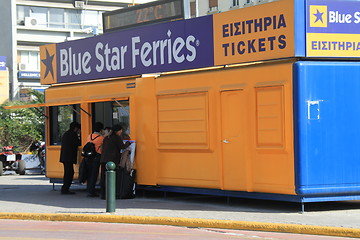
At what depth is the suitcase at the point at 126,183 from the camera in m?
16.0

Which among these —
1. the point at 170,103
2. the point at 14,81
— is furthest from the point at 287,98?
the point at 14,81

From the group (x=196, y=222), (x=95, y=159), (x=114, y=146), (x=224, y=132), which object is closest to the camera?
(x=196, y=222)

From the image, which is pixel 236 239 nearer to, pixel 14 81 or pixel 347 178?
pixel 347 178

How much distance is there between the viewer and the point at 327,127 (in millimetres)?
13242

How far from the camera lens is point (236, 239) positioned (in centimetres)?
1054

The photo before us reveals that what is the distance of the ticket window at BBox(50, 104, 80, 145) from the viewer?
1866 centimetres

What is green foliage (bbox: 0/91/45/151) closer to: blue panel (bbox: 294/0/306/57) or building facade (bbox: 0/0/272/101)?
building facade (bbox: 0/0/272/101)

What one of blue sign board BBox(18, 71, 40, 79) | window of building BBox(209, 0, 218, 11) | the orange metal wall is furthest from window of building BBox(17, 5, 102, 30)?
the orange metal wall

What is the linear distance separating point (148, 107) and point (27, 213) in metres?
3.75

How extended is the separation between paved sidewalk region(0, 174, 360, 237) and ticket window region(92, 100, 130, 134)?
70.0 inches

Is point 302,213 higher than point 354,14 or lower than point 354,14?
lower

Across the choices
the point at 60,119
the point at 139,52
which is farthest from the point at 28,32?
the point at 139,52

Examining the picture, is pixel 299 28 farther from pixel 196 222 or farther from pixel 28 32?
pixel 28 32

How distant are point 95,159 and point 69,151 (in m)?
0.84
